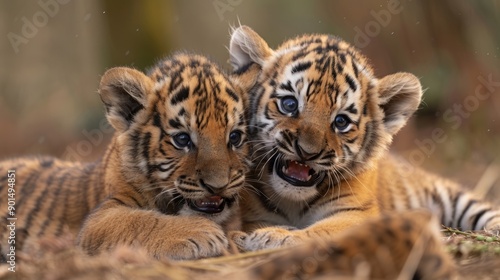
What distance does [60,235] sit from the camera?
6.50m

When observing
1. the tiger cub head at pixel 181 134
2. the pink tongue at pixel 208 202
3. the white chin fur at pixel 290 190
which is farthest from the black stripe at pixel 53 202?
the white chin fur at pixel 290 190

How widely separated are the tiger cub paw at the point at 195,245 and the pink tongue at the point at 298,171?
3.04 feet

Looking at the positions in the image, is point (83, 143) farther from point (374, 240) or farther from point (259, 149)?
point (374, 240)

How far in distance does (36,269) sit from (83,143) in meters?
8.58

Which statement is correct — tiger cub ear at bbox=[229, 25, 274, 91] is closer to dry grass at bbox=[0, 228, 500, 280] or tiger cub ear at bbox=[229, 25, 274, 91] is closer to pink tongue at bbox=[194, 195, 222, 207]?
pink tongue at bbox=[194, 195, 222, 207]

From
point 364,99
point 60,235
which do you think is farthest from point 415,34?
point 60,235

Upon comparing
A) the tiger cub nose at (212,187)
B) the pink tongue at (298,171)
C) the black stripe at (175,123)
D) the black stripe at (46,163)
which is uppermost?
the black stripe at (175,123)

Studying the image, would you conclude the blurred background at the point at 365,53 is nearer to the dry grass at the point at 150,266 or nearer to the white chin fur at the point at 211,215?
the white chin fur at the point at 211,215

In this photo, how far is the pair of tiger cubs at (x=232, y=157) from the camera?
5.62 metres

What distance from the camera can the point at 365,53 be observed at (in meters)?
14.1

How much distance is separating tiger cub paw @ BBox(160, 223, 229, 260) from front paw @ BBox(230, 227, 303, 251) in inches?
8.8

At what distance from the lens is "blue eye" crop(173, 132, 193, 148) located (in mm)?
5781

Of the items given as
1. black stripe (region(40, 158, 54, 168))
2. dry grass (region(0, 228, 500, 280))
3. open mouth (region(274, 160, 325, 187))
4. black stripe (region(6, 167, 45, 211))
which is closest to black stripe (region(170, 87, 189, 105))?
open mouth (region(274, 160, 325, 187))

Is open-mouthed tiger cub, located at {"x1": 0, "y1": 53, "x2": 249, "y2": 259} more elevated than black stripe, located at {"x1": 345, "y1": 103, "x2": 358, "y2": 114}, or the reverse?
black stripe, located at {"x1": 345, "y1": 103, "x2": 358, "y2": 114}
